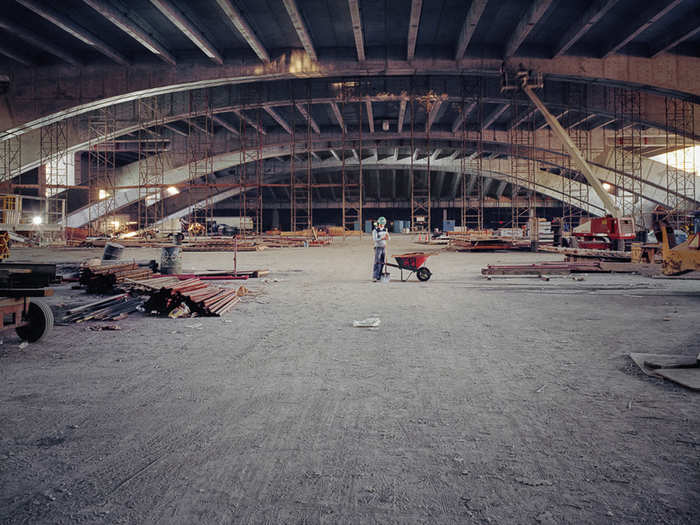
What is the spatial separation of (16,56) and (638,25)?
2581 centimetres

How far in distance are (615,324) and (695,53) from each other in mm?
19193

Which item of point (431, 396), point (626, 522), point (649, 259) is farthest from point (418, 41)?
point (626, 522)

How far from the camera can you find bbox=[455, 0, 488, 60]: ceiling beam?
45.1 feet

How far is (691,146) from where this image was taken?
30438 mm

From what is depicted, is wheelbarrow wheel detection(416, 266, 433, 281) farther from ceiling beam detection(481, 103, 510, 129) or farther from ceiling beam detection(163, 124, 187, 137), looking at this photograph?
ceiling beam detection(163, 124, 187, 137)

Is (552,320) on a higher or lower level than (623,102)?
lower

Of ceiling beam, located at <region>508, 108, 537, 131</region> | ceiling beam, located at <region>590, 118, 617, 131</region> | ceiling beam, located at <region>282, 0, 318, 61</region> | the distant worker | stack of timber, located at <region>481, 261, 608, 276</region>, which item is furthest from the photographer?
ceiling beam, located at <region>590, 118, 617, 131</region>

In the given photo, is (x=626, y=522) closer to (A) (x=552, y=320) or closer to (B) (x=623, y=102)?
(A) (x=552, y=320)

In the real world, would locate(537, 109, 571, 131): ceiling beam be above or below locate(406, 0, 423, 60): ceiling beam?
above

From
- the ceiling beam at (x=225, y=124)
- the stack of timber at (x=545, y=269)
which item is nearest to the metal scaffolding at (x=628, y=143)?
the stack of timber at (x=545, y=269)

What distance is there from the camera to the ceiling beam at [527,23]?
13580mm

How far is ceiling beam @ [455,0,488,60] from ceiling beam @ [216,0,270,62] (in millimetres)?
8289

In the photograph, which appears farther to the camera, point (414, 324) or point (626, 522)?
point (414, 324)

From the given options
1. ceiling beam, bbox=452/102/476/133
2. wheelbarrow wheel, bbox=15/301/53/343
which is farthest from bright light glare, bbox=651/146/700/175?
wheelbarrow wheel, bbox=15/301/53/343
